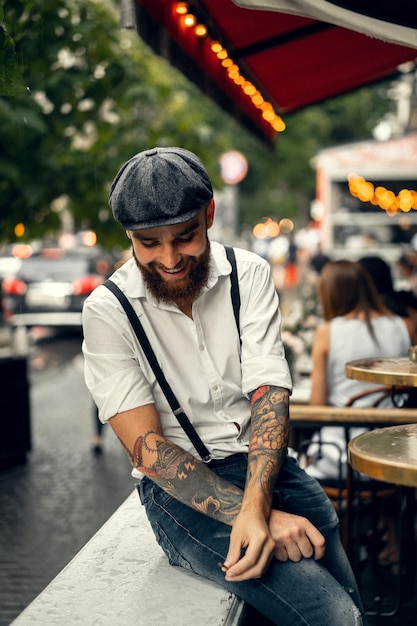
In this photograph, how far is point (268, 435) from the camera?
255 centimetres

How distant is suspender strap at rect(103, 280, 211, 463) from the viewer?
267cm

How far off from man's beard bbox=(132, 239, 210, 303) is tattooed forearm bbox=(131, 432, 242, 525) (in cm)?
42

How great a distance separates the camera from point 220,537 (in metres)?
2.48

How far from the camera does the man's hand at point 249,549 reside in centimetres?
228

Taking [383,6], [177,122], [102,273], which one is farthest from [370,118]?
[383,6]

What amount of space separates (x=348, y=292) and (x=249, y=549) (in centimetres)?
275

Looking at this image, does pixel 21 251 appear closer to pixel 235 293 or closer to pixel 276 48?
pixel 276 48

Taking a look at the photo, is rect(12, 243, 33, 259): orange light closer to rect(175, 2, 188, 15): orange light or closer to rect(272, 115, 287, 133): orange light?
rect(272, 115, 287, 133): orange light

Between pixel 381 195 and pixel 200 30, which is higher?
pixel 200 30

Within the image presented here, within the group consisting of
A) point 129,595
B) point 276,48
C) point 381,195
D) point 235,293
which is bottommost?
point 129,595

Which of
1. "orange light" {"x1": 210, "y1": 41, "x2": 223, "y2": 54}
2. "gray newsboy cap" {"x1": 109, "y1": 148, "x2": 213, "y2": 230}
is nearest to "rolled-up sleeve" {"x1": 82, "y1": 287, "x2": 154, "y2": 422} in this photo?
"gray newsboy cap" {"x1": 109, "y1": 148, "x2": 213, "y2": 230}

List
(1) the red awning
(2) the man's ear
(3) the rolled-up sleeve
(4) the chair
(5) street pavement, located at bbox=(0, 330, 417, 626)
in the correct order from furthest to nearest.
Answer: (5) street pavement, located at bbox=(0, 330, 417, 626) < (4) the chair < (1) the red awning < (2) the man's ear < (3) the rolled-up sleeve

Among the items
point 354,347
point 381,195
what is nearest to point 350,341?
point 354,347

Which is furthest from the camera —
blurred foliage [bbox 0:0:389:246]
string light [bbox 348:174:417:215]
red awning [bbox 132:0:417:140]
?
string light [bbox 348:174:417:215]
